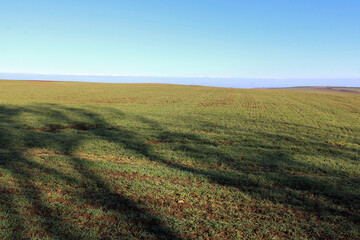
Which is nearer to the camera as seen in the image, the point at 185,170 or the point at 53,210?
the point at 53,210

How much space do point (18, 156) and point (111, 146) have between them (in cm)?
322

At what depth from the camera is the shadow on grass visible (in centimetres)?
485

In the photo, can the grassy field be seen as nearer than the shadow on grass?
Yes

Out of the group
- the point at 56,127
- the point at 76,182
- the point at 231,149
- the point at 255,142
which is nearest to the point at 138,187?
the point at 76,182

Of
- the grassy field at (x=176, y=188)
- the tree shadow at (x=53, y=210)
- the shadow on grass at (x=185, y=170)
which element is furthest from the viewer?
the shadow on grass at (x=185, y=170)

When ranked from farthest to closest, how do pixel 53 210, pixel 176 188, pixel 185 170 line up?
1. pixel 185 170
2. pixel 176 188
3. pixel 53 210

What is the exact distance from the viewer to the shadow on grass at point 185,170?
4.85 metres

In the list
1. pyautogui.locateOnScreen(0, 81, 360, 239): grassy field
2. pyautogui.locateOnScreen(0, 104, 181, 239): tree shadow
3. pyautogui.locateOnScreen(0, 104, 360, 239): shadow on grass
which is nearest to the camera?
pyautogui.locateOnScreen(0, 104, 181, 239): tree shadow

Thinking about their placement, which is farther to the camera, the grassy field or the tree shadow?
the grassy field

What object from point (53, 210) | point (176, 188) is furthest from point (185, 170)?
point (53, 210)

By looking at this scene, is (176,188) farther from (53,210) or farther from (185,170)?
(53,210)

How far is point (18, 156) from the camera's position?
846 cm

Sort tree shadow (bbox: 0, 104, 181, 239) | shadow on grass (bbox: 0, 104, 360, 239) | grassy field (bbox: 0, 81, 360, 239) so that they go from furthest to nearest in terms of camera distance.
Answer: shadow on grass (bbox: 0, 104, 360, 239) < grassy field (bbox: 0, 81, 360, 239) < tree shadow (bbox: 0, 104, 181, 239)

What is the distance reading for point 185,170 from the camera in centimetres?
799
